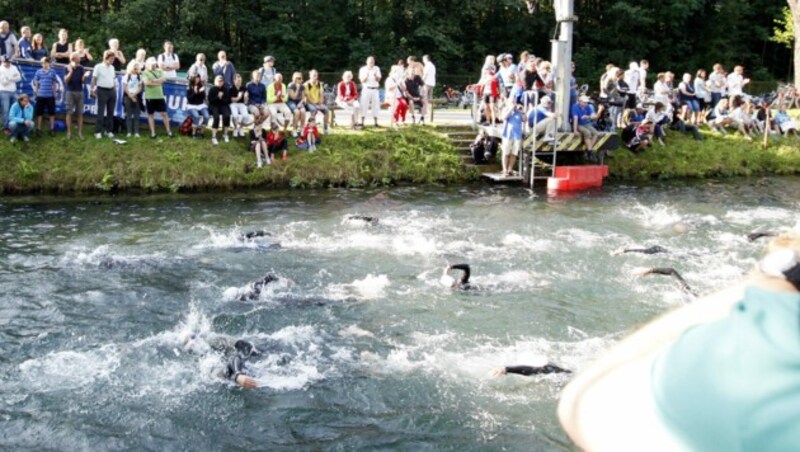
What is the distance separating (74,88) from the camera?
62.9ft

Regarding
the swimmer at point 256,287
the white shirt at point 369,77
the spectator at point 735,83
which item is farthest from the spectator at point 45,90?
the spectator at point 735,83

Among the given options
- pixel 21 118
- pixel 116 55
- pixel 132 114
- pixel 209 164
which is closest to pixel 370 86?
pixel 209 164

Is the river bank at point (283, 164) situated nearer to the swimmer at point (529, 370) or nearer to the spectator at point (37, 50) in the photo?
the spectator at point (37, 50)

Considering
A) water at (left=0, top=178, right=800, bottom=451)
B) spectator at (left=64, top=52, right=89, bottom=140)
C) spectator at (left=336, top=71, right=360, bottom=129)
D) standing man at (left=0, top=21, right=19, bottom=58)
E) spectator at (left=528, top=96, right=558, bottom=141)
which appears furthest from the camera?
spectator at (left=336, top=71, right=360, bottom=129)

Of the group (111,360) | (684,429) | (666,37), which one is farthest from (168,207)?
(666,37)

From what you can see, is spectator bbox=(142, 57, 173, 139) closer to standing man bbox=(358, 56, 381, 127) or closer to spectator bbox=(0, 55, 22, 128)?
spectator bbox=(0, 55, 22, 128)

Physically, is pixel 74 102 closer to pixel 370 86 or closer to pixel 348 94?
pixel 348 94

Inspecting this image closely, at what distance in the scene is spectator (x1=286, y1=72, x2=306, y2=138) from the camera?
839 inches

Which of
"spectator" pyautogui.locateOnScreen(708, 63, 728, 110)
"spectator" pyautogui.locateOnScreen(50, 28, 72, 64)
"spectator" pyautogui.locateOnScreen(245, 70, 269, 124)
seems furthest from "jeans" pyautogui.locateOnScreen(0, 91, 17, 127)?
"spectator" pyautogui.locateOnScreen(708, 63, 728, 110)

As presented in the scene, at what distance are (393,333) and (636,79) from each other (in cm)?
1777

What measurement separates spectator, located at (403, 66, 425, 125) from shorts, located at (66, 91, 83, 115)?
884cm

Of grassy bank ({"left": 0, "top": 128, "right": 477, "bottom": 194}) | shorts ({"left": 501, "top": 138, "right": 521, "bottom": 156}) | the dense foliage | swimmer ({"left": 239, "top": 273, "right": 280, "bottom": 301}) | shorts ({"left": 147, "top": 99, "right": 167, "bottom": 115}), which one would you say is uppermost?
the dense foliage

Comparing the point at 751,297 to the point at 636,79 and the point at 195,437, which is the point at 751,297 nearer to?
the point at 195,437

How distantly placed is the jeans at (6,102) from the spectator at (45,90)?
490 millimetres
